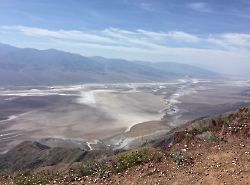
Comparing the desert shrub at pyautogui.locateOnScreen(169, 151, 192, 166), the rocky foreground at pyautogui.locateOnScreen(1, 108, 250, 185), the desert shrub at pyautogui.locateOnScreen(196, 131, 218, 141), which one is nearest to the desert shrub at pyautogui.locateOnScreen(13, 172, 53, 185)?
the rocky foreground at pyautogui.locateOnScreen(1, 108, 250, 185)

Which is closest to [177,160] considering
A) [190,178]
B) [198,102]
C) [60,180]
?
[190,178]

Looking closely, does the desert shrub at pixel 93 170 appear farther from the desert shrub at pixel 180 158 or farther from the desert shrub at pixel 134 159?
Answer: the desert shrub at pixel 180 158

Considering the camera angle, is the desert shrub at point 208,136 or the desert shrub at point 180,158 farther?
the desert shrub at point 208,136

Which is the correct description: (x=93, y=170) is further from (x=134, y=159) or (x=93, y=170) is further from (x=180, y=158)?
(x=180, y=158)

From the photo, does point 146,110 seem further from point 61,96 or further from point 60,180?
point 60,180

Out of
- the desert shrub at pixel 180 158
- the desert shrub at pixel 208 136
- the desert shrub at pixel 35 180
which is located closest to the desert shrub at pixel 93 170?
the desert shrub at pixel 35 180

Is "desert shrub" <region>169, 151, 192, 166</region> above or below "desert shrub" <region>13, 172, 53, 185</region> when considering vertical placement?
above

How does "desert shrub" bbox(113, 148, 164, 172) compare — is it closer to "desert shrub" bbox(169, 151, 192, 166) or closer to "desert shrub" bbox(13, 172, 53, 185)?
"desert shrub" bbox(169, 151, 192, 166)
